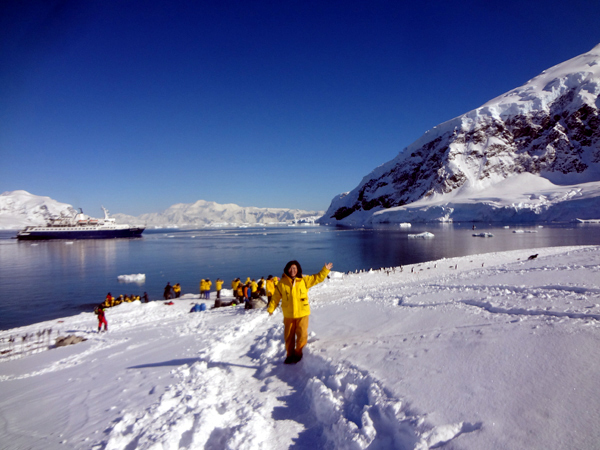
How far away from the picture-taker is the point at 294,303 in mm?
4656

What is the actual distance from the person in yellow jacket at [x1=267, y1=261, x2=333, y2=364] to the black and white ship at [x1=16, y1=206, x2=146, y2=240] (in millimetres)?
96272

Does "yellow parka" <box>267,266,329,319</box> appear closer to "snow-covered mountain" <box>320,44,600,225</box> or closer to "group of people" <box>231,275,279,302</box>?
"group of people" <box>231,275,279,302</box>

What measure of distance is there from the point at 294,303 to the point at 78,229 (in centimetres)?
9830

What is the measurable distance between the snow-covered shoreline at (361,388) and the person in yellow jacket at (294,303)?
23cm

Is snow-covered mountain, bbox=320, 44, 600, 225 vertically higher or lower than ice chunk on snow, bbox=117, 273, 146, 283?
higher

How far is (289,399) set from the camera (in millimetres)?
3941

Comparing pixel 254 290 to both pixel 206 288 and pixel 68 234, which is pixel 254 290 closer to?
pixel 206 288

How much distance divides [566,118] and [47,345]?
17729 centimetres

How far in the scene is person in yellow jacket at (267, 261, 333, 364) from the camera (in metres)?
4.66

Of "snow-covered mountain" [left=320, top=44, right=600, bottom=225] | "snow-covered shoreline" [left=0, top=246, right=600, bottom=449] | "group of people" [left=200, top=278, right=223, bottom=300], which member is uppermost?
"snow-covered mountain" [left=320, top=44, right=600, bottom=225]

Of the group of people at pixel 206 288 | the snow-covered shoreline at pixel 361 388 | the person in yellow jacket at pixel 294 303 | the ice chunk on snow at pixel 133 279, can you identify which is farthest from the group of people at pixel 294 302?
the ice chunk on snow at pixel 133 279

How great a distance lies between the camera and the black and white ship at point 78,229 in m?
82.4

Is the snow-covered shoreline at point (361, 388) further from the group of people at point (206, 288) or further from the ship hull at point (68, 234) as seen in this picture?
the ship hull at point (68, 234)

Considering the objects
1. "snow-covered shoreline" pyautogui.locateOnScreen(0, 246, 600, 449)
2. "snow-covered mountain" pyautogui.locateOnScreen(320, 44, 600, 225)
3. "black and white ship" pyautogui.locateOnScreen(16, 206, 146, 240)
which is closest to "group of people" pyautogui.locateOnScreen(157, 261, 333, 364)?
"snow-covered shoreline" pyautogui.locateOnScreen(0, 246, 600, 449)
